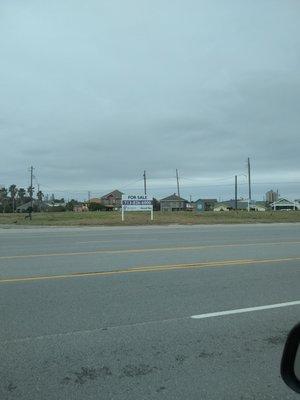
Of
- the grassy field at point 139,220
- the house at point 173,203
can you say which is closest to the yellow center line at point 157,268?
the grassy field at point 139,220

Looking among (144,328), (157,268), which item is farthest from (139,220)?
(144,328)

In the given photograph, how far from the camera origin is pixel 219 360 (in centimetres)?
593

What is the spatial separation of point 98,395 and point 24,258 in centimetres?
976

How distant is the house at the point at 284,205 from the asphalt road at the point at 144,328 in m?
139

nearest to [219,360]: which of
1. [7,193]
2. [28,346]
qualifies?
[28,346]

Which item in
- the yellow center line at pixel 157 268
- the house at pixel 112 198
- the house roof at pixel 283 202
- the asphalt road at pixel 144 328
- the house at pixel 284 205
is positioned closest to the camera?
the asphalt road at pixel 144 328

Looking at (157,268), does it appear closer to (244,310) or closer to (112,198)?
(244,310)

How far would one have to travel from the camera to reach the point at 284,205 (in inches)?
6029

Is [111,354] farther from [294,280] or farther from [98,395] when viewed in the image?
[294,280]

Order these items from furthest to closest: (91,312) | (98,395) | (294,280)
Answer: (294,280) < (91,312) < (98,395)

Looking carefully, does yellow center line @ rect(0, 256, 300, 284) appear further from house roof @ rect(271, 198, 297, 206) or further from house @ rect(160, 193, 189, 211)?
house roof @ rect(271, 198, 297, 206)

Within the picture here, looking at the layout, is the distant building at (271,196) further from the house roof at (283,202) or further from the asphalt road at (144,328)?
the asphalt road at (144,328)

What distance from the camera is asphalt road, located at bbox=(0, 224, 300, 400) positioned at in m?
5.22

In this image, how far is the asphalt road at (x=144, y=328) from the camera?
5.22 m
